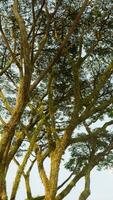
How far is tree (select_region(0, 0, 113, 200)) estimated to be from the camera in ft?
48.6

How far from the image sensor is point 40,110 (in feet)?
60.6

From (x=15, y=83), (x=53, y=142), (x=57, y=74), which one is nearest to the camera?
(x=53, y=142)

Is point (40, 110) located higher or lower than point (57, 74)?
lower

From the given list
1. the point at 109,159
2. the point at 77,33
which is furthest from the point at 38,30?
the point at 109,159

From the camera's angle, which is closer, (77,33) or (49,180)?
(49,180)

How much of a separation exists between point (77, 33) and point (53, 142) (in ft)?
14.6

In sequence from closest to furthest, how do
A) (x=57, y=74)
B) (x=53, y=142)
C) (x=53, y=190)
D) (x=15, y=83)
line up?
(x=53, y=190), (x=53, y=142), (x=57, y=74), (x=15, y=83)

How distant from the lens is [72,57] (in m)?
17.0

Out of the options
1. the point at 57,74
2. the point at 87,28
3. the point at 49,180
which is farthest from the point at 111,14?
the point at 49,180

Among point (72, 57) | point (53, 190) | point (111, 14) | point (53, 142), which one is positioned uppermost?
point (111, 14)

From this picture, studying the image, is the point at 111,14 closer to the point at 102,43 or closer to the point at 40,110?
the point at 102,43

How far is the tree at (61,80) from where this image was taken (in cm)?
1481

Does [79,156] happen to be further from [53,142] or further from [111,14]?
[111,14]

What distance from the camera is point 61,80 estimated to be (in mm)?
18641
